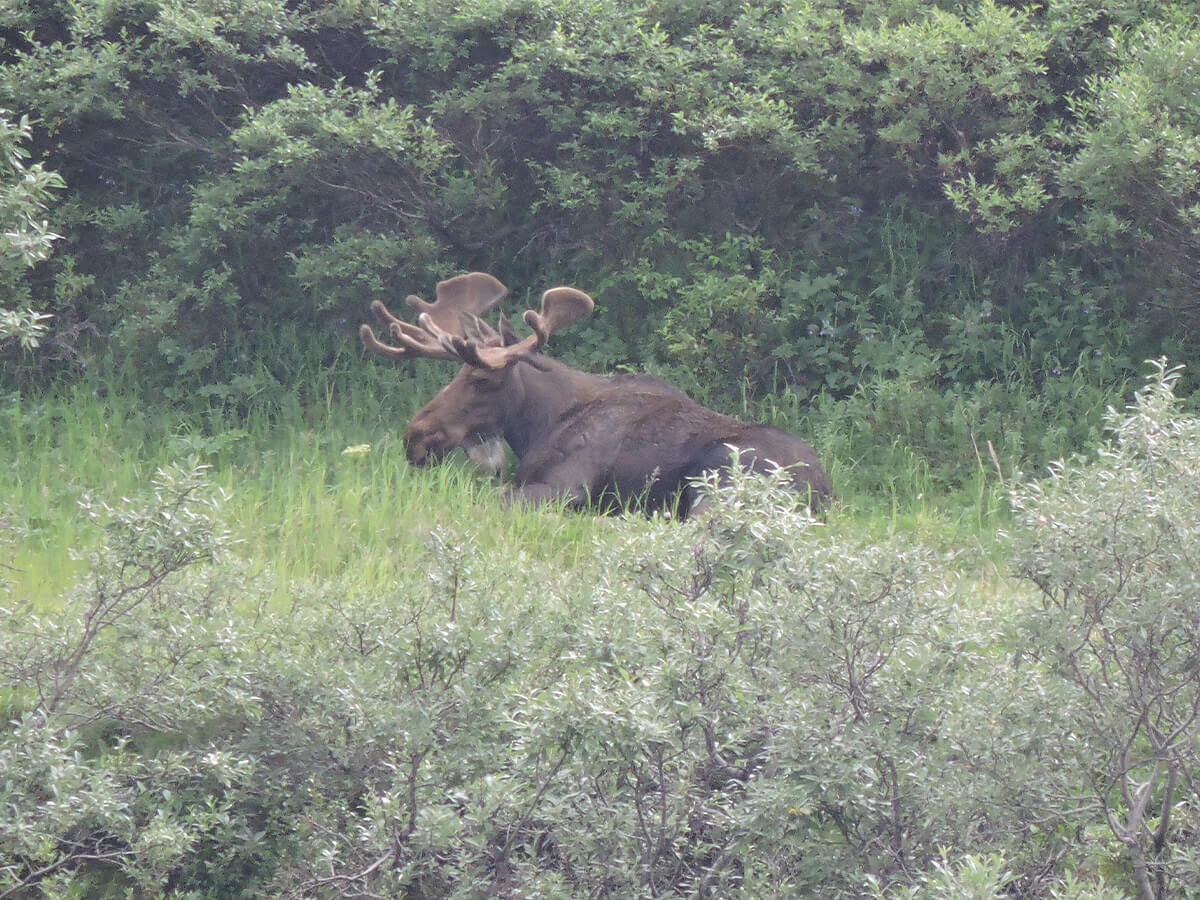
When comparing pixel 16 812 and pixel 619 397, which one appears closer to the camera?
pixel 16 812

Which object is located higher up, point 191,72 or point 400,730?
point 191,72

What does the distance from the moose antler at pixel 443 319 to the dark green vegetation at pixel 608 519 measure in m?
0.60

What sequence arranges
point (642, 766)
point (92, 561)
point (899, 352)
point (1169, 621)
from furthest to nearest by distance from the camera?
1. point (899, 352)
2. point (92, 561)
3. point (642, 766)
4. point (1169, 621)

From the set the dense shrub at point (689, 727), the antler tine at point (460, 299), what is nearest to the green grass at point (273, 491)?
the antler tine at point (460, 299)

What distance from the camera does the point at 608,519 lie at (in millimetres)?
7680

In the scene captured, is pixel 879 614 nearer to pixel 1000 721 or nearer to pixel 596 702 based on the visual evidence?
pixel 1000 721

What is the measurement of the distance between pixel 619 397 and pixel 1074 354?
305cm

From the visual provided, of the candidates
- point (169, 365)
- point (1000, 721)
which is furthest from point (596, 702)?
point (169, 365)

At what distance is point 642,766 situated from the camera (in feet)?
13.5

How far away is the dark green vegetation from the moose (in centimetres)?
46

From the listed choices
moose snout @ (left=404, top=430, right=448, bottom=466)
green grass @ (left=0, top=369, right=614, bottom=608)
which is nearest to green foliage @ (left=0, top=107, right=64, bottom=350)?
green grass @ (left=0, top=369, right=614, bottom=608)

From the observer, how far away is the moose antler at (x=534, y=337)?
28.6 feet

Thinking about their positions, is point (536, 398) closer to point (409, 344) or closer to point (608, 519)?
point (409, 344)

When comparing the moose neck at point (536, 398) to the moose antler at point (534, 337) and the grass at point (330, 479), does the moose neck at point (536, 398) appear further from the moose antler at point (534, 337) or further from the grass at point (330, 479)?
the grass at point (330, 479)
